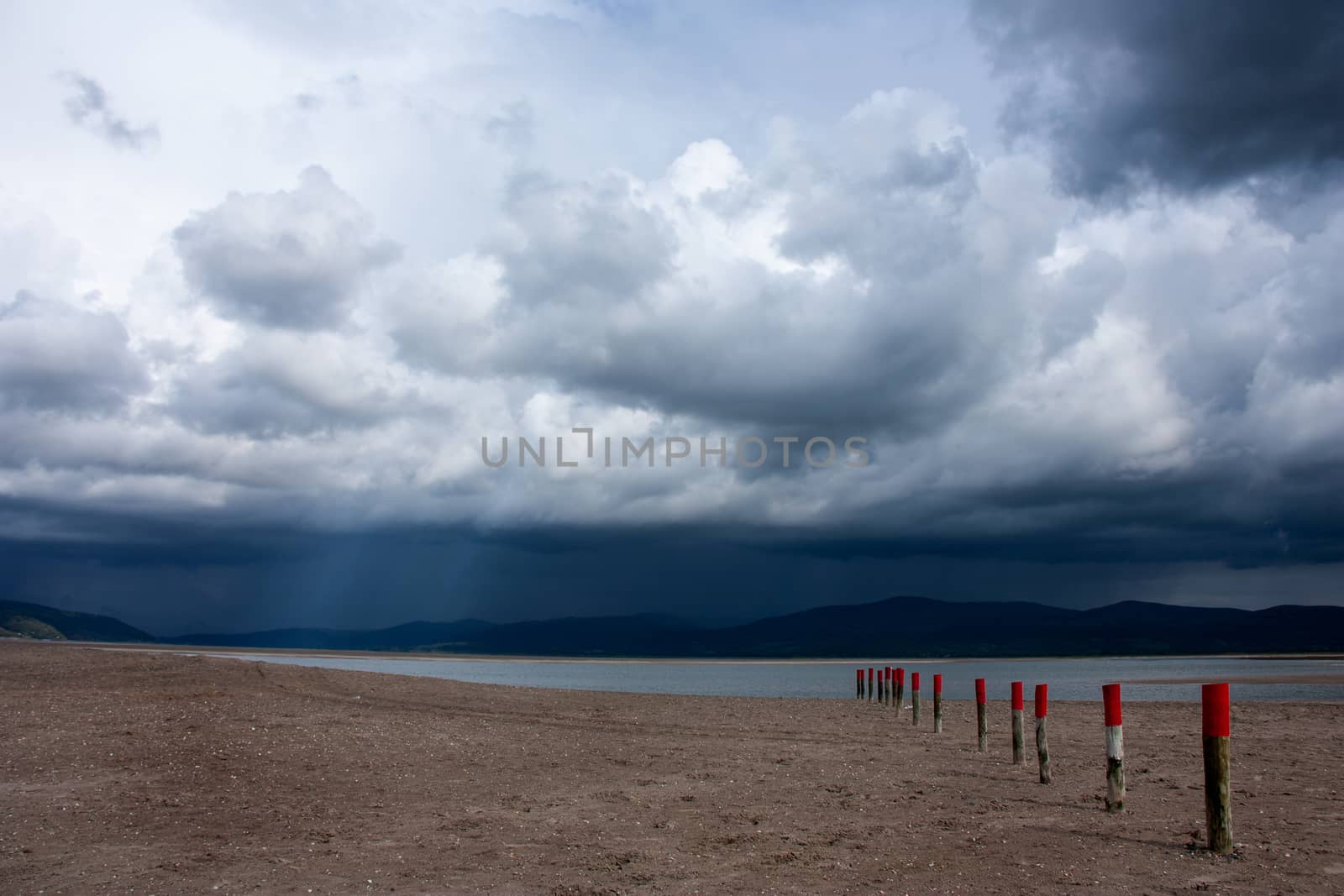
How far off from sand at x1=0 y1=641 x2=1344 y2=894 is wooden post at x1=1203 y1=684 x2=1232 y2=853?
281mm

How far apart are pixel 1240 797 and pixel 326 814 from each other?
11012 mm

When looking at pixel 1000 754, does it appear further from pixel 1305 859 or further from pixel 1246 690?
pixel 1246 690

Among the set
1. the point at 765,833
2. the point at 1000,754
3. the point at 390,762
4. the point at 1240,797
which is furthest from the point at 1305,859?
the point at 390,762

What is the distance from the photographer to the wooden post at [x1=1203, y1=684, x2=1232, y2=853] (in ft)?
30.0

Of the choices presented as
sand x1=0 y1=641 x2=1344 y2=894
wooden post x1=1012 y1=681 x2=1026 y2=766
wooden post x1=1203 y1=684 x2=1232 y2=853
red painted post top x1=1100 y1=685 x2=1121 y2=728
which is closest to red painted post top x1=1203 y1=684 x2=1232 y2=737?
wooden post x1=1203 y1=684 x2=1232 y2=853

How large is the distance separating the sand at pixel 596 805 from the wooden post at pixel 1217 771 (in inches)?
11.1

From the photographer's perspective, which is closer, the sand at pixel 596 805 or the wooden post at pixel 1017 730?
the sand at pixel 596 805

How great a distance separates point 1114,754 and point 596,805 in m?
6.14

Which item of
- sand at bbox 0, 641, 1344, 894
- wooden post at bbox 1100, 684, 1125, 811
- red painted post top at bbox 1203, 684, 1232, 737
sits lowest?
sand at bbox 0, 641, 1344, 894

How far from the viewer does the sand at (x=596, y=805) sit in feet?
28.3

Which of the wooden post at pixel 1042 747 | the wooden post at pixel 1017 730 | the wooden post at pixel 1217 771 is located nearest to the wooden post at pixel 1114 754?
the wooden post at pixel 1217 771

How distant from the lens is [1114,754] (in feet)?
37.8

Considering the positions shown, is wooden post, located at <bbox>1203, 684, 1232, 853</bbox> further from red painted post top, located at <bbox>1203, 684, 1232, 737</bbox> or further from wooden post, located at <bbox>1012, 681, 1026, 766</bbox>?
wooden post, located at <bbox>1012, 681, 1026, 766</bbox>

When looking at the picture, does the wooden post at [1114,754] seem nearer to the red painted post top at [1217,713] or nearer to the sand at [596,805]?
the sand at [596,805]
